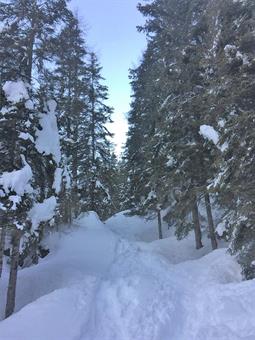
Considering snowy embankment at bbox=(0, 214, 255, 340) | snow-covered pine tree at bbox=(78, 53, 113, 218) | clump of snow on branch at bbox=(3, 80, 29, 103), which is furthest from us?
snow-covered pine tree at bbox=(78, 53, 113, 218)

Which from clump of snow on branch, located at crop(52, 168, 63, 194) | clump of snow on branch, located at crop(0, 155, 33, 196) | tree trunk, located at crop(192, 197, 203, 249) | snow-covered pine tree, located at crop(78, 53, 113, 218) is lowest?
clump of snow on branch, located at crop(0, 155, 33, 196)

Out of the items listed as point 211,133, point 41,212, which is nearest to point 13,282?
point 41,212

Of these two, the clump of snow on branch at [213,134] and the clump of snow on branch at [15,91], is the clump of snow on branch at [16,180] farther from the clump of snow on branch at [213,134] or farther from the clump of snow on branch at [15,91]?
the clump of snow on branch at [213,134]

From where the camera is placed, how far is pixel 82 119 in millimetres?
30734

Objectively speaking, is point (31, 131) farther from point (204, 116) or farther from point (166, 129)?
point (166, 129)

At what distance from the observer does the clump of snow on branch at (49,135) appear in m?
12.5

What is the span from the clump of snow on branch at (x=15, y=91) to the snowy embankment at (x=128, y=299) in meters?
5.73

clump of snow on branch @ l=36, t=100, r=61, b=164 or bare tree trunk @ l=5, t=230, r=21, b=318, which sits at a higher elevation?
clump of snow on branch @ l=36, t=100, r=61, b=164

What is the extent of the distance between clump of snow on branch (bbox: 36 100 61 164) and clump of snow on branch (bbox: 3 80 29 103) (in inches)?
39.7

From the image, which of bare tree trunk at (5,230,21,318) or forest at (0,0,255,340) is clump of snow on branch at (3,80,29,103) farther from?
bare tree trunk at (5,230,21,318)

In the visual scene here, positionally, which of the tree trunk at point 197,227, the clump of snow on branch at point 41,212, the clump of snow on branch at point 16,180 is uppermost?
the tree trunk at point 197,227

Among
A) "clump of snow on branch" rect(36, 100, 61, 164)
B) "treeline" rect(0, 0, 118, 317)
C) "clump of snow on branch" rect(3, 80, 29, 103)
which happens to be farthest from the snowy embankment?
"clump of snow on branch" rect(3, 80, 29, 103)

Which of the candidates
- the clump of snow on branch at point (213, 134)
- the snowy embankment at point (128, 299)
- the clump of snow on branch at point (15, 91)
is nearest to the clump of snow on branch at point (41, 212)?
the snowy embankment at point (128, 299)

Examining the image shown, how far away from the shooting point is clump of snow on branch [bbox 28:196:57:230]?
11.4 meters
